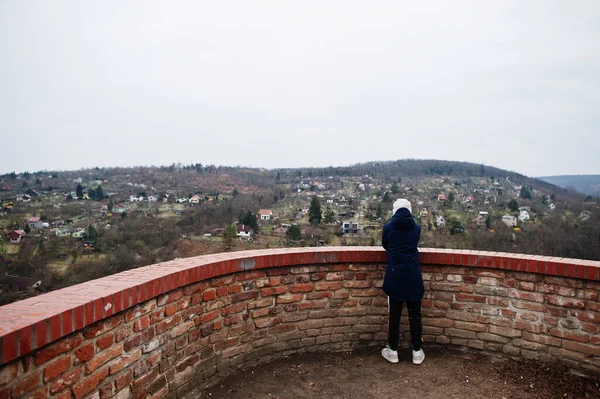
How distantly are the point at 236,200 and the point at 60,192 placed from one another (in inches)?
1318

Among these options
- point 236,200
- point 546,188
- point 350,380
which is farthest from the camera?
point 546,188

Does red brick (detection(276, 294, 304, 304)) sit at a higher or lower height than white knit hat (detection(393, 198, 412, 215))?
lower

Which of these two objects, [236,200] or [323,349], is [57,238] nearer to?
[236,200]

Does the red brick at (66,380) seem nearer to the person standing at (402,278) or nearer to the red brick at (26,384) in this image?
the red brick at (26,384)

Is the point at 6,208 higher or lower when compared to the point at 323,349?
lower

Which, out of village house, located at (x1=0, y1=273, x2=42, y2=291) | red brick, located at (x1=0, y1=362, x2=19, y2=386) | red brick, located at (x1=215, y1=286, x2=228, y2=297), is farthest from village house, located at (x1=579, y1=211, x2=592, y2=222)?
village house, located at (x1=0, y1=273, x2=42, y2=291)

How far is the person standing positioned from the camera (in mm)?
3635

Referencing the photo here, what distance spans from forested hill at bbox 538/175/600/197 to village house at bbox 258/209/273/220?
196ft

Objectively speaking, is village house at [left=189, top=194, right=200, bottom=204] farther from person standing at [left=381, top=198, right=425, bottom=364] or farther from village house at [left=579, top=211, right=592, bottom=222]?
person standing at [left=381, top=198, right=425, bottom=364]

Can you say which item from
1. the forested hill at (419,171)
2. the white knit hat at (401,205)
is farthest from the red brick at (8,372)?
the forested hill at (419,171)

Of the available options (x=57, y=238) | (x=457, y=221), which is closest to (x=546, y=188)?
(x=457, y=221)

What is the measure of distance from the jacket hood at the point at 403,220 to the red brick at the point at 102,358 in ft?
8.37

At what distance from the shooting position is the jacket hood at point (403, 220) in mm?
3680

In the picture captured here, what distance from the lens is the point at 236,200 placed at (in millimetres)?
68125
